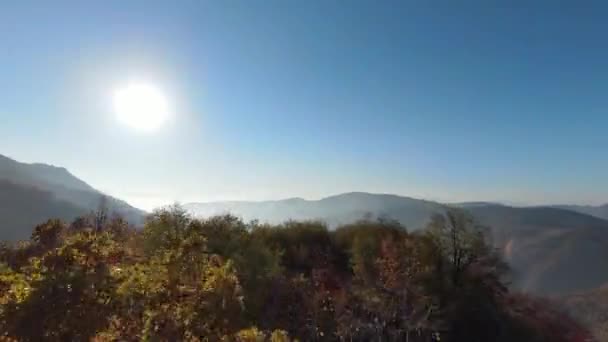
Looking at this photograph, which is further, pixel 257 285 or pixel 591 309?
pixel 591 309

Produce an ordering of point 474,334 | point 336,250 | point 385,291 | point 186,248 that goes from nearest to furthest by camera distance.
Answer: point 186,248 → point 385,291 → point 474,334 → point 336,250

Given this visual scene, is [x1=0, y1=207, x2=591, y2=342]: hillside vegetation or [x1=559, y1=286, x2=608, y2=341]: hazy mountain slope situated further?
[x1=559, y1=286, x2=608, y2=341]: hazy mountain slope

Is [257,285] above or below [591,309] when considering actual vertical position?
above

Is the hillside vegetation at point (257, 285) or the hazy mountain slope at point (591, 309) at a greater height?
the hillside vegetation at point (257, 285)

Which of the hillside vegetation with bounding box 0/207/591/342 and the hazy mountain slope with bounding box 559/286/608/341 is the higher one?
the hillside vegetation with bounding box 0/207/591/342

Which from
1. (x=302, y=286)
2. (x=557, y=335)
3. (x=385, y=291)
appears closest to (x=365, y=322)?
(x=385, y=291)

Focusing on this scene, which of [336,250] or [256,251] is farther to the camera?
[336,250]

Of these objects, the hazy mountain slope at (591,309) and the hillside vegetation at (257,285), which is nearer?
the hillside vegetation at (257,285)

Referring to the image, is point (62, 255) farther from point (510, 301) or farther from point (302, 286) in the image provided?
point (510, 301)
